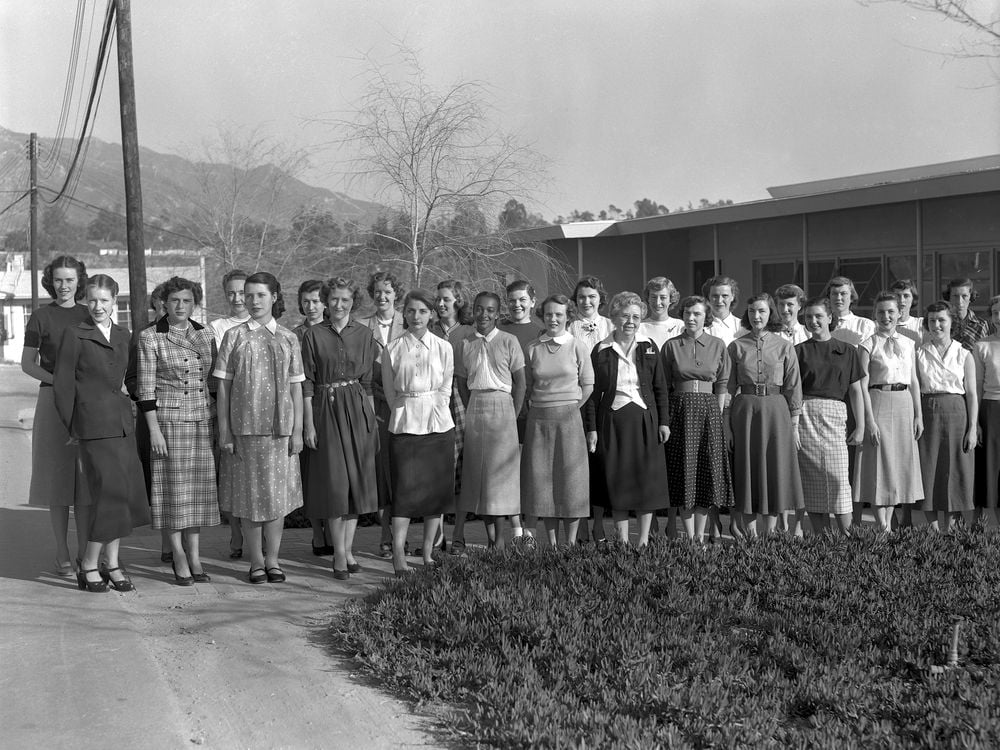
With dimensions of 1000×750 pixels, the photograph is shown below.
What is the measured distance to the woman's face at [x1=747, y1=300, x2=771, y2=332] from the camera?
827 cm

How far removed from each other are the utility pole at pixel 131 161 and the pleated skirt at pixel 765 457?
9260mm

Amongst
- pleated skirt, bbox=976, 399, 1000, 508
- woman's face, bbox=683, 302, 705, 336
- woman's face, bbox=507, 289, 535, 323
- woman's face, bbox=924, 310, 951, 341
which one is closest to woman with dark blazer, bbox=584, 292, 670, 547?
woman's face, bbox=683, 302, 705, 336

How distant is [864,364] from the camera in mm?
8500

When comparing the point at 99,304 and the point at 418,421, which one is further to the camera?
the point at 418,421

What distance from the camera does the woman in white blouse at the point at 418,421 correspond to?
7.58 m

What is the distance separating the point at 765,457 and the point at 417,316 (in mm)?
2881

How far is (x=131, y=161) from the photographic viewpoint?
49.1ft

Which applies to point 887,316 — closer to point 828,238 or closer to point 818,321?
point 818,321

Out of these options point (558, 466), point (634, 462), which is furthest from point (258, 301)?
point (634, 462)

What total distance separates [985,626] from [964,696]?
3.95 ft

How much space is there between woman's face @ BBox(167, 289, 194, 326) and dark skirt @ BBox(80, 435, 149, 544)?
0.87 metres

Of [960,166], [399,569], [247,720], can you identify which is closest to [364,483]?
[399,569]

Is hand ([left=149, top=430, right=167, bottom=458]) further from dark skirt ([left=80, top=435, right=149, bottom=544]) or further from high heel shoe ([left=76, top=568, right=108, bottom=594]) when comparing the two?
high heel shoe ([left=76, top=568, right=108, bottom=594])

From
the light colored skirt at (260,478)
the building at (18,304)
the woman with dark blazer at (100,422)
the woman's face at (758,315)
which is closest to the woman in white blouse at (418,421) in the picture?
the light colored skirt at (260,478)
